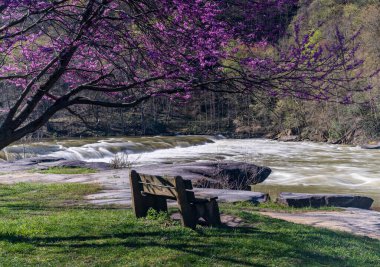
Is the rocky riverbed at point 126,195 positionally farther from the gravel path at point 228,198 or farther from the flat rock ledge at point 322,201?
the flat rock ledge at point 322,201

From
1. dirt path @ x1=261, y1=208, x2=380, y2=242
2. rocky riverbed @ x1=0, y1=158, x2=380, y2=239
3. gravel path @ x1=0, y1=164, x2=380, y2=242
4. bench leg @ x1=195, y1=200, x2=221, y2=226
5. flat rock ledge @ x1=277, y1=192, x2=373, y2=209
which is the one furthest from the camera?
flat rock ledge @ x1=277, y1=192, x2=373, y2=209

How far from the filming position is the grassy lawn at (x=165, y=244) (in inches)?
257

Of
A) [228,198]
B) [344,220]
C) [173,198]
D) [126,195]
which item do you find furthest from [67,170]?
[173,198]

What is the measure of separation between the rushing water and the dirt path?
5196mm

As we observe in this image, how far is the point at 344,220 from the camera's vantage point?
36.4 ft

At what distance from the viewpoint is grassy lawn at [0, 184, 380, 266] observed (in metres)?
6.52

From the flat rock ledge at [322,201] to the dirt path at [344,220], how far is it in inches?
59.8

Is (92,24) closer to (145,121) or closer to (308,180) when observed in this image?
(308,180)

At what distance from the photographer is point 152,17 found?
7441mm

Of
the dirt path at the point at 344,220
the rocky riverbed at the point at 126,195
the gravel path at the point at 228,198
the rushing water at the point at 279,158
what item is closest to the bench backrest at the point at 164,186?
the rocky riverbed at the point at 126,195

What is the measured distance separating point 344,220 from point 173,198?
481 centimetres

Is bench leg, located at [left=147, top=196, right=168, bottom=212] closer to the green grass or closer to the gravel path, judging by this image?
the gravel path

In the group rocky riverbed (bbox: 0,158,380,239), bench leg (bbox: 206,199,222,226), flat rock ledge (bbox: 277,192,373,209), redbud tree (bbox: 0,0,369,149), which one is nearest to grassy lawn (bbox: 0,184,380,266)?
bench leg (bbox: 206,199,222,226)

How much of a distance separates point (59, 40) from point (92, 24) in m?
0.52
